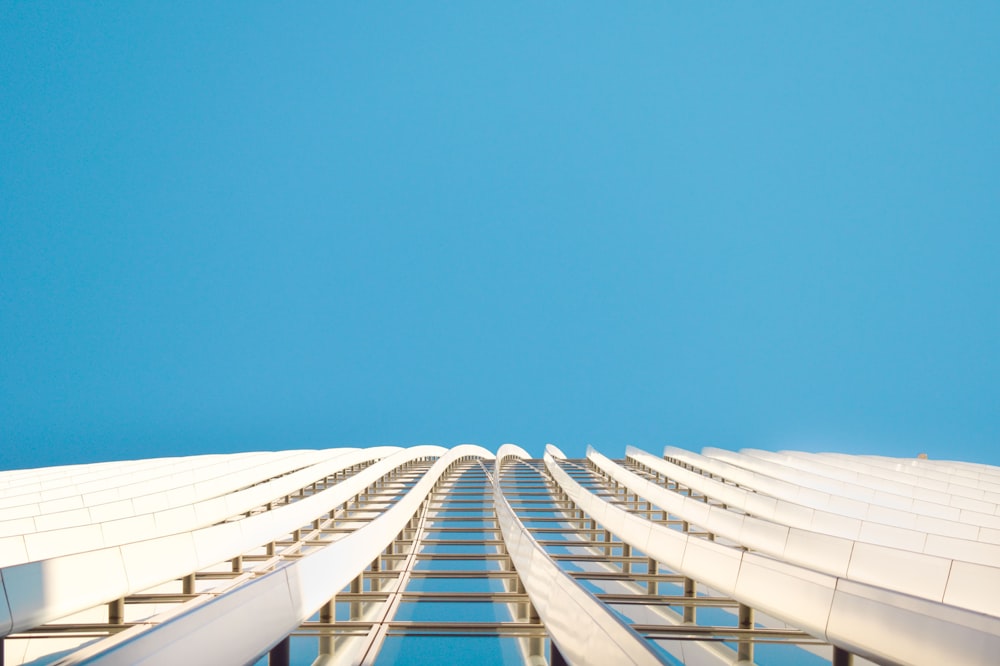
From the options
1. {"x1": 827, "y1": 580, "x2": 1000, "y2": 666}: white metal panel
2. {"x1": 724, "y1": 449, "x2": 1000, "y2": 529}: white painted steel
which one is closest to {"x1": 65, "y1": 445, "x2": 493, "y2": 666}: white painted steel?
{"x1": 827, "y1": 580, "x2": 1000, "y2": 666}: white metal panel

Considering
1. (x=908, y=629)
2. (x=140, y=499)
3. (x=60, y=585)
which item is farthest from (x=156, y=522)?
(x=908, y=629)

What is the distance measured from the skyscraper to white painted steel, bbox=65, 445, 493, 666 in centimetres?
2

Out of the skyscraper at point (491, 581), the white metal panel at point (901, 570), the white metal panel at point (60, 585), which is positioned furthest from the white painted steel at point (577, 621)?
the white metal panel at point (901, 570)

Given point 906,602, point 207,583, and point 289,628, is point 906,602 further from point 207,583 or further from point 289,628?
point 207,583

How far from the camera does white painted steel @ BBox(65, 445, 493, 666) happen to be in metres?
3.67

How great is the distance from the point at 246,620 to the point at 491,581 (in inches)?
219

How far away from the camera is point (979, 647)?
409 centimetres

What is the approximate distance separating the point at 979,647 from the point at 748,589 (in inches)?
108

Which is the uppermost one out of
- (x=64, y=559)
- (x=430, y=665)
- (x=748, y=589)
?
(x=64, y=559)

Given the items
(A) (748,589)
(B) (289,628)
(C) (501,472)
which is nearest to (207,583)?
(B) (289,628)

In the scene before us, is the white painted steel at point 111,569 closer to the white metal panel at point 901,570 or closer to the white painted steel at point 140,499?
the white painted steel at point 140,499

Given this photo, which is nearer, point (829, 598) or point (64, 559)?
point (829, 598)

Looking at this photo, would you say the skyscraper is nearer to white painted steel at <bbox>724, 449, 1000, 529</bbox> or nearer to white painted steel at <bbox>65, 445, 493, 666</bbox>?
white painted steel at <bbox>65, 445, 493, 666</bbox>

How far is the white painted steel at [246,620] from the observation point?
3.67 metres
